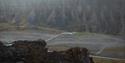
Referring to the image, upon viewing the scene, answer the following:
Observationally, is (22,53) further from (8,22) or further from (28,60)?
(8,22)

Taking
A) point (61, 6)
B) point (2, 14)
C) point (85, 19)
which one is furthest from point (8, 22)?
point (85, 19)

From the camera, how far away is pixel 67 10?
3420 millimetres

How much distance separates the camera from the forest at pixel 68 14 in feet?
10.9

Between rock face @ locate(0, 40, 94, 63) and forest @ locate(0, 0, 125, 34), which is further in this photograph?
forest @ locate(0, 0, 125, 34)

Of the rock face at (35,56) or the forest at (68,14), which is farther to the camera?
the forest at (68,14)

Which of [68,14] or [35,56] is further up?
[68,14]

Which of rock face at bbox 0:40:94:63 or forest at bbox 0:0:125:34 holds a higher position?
forest at bbox 0:0:125:34

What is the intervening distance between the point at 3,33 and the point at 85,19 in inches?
43.5

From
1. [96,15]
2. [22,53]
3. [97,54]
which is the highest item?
[96,15]

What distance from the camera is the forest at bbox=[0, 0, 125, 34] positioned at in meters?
3.31

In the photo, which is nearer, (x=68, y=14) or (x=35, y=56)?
(x=35, y=56)

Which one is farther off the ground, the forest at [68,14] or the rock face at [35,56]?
the forest at [68,14]

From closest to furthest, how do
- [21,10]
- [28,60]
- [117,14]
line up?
[28,60], [117,14], [21,10]

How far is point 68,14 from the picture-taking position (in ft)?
11.2
